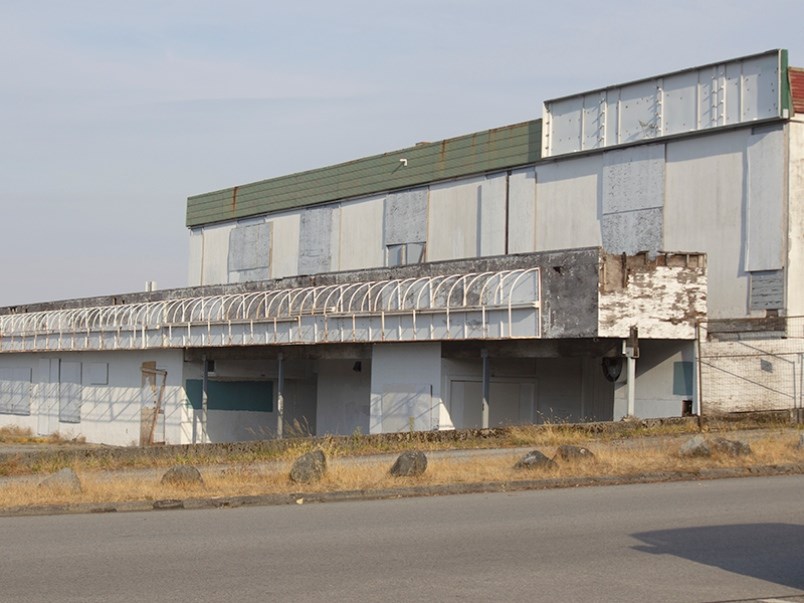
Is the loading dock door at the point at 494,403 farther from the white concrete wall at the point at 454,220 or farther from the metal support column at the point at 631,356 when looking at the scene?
the white concrete wall at the point at 454,220

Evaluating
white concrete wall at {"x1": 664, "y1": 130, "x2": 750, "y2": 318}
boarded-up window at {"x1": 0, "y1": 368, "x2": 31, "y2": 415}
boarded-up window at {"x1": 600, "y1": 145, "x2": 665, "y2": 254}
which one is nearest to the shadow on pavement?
white concrete wall at {"x1": 664, "y1": 130, "x2": 750, "y2": 318}

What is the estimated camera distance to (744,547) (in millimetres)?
10906

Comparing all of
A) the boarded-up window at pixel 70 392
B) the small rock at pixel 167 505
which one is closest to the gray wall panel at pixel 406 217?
the boarded-up window at pixel 70 392

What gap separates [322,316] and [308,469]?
1942 centimetres

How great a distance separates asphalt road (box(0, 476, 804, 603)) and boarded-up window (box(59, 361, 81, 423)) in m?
33.9

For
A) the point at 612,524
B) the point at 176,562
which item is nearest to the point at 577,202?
the point at 612,524

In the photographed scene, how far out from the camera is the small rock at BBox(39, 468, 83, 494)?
53.8ft

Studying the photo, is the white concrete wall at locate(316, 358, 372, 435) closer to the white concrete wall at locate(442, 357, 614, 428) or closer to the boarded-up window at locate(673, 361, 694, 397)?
the white concrete wall at locate(442, 357, 614, 428)

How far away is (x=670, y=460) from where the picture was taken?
18.5m

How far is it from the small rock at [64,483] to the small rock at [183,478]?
1.16 meters

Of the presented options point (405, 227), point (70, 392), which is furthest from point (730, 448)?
point (70, 392)

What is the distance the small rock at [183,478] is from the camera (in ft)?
54.9

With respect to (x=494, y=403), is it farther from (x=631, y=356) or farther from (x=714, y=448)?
(x=714, y=448)

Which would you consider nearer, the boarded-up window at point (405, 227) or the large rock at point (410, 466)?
the large rock at point (410, 466)
